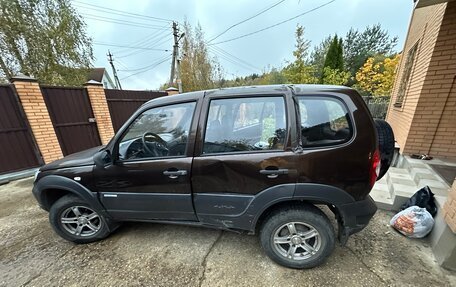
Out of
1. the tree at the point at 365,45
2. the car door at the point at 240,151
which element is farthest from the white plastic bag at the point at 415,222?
the tree at the point at 365,45

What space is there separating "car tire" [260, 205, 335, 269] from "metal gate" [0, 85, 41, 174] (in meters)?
6.19

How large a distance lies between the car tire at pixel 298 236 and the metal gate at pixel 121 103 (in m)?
6.76

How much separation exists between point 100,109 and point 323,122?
660 cm

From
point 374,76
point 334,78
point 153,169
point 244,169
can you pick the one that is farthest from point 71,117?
point 374,76

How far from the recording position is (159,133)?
2209 mm

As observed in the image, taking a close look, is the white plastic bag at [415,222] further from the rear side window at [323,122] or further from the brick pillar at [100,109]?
the brick pillar at [100,109]

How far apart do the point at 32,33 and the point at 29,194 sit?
278 inches

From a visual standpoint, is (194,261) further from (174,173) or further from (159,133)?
(159,133)

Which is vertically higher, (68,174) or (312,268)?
(68,174)

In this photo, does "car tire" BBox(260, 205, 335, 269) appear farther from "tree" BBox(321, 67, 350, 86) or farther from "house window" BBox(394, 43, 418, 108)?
"tree" BBox(321, 67, 350, 86)

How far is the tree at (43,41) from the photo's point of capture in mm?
6859

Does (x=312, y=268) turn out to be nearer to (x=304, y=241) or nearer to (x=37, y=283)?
(x=304, y=241)

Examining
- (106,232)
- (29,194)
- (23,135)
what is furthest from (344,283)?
(23,135)

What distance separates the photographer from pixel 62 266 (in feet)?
6.90
